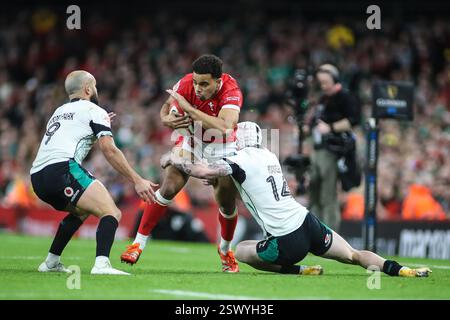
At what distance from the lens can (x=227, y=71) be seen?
2283 centimetres

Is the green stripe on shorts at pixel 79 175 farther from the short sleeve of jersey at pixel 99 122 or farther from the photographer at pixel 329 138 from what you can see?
the photographer at pixel 329 138

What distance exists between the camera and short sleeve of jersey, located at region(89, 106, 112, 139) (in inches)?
338

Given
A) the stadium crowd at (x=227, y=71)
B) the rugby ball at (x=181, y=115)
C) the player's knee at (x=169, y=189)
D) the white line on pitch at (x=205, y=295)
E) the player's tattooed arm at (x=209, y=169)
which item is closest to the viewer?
the white line on pitch at (x=205, y=295)

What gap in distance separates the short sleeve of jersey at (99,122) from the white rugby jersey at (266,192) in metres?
1.13

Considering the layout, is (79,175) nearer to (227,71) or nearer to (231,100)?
(231,100)

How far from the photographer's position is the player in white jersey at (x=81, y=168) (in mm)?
8453

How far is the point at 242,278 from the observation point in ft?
28.2

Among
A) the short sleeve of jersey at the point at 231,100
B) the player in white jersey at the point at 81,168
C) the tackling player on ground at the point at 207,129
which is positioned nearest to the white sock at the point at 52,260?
the player in white jersey at the point at 81,168

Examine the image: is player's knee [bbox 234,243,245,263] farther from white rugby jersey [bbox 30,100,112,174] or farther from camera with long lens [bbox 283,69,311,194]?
camera with long lens [bbox 283,69,311,194]

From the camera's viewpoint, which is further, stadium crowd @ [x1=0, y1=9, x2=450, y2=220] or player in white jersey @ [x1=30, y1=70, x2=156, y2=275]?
stadium crowd @ [x1=0, y1=9, x2=450, y2=220]

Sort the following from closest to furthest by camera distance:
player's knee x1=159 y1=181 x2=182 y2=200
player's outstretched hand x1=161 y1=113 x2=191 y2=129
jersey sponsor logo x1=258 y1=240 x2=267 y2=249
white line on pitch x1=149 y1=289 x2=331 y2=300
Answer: white line on pitch x1=149 y1=289 x2=331 y2=300
jersey sponsor logo x1=258 y1=240 x2=267 y2=249
player's outstretched hand x1=161 y1=113 x2=191 y2=129
player's knee x1=159 y1=181 x2=182 y2=200

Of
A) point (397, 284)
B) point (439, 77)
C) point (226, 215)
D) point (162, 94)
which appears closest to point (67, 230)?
point (226, 215)

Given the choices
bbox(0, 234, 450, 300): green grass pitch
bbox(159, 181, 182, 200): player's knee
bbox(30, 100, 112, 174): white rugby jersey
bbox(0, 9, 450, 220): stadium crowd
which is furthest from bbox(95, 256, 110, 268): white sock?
bbox(0, 9, 450, 220): stadium crowd

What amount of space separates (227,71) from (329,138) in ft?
32.8
